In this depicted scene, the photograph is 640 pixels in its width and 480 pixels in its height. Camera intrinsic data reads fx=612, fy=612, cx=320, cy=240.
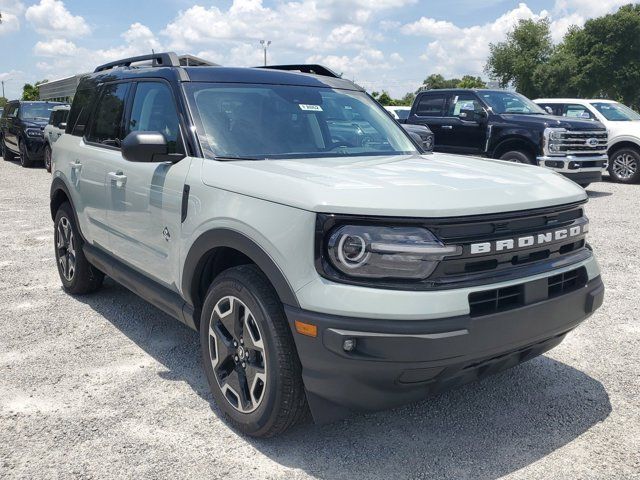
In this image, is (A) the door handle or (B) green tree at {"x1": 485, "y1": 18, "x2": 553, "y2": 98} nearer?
(A) the door handle

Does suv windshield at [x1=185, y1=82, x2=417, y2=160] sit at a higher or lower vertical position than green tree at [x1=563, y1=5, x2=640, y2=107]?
lower

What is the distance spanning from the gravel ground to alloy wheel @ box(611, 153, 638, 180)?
9.97m

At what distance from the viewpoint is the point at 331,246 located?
2469 millimetres

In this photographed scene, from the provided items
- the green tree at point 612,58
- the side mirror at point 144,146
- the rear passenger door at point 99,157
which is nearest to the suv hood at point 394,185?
the side mirror at point 144,146

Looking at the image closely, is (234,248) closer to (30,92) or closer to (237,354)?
(237,354)

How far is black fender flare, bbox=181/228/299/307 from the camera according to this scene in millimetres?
2600

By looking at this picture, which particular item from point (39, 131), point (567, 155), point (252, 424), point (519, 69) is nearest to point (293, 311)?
point (252, 424)

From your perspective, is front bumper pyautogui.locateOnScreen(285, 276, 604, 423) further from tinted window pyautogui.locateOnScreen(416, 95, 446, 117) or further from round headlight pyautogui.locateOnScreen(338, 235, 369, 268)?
tinted window pyautogui.locateOnScreen(416, 95, 446, 117)

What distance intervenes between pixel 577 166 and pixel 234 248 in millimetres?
9629

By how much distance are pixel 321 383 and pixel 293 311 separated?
32 cm

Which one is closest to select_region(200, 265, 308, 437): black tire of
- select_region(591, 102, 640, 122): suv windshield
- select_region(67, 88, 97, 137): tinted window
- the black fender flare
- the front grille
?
the black fender flare

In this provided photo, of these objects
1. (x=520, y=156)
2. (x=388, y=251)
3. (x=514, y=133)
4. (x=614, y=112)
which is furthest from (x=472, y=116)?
(x=388, y=251)

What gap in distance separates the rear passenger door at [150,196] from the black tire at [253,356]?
20.8 inches

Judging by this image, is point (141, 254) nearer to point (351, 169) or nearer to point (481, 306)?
point (351, 169)
